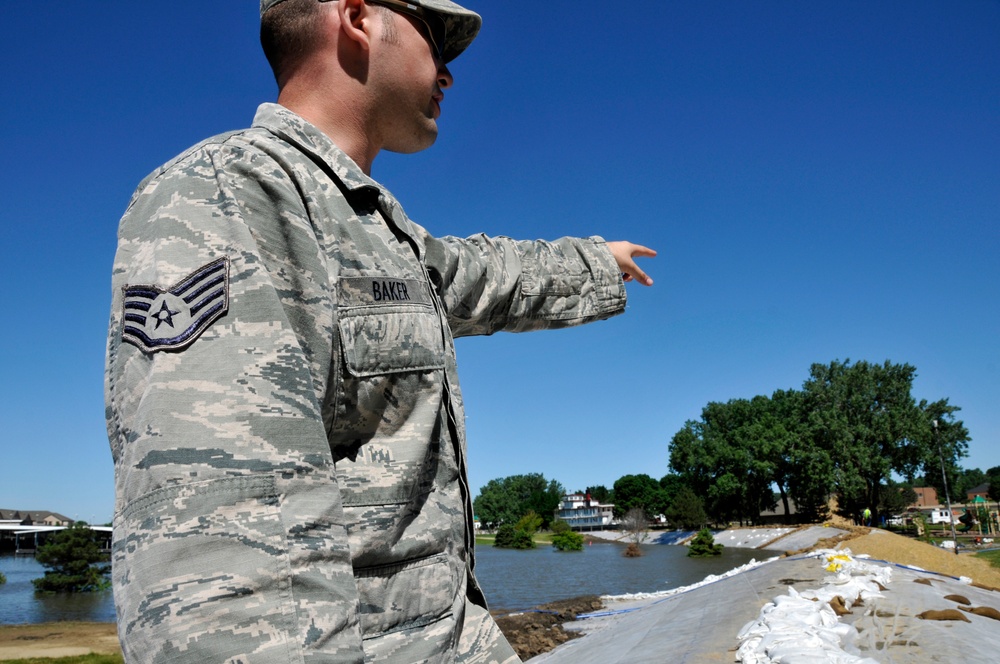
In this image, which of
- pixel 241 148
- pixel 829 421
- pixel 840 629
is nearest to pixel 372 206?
pixel 241 148

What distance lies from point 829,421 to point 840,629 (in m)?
47.0

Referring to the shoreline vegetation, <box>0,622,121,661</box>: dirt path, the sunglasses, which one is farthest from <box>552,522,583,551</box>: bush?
the sunglasses

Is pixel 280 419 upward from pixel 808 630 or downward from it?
upward

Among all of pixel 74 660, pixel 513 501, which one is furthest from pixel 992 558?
pixel 513 501

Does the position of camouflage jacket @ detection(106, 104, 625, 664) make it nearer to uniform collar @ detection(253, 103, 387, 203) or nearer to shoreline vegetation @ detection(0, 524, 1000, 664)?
uniform collar @ detection(253, 103, 387, 203)

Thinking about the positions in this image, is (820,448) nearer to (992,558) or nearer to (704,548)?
(704,548)

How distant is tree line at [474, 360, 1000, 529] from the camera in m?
45.3

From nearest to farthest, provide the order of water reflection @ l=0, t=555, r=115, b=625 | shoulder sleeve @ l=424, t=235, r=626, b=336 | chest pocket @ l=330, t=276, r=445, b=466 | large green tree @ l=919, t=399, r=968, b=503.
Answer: chest pocket @ l=330, t=276, r=445, b=466 → shoulder sleeve @ l=424, t=235, r=626, b=336 → water reflection @ l=0, t=555, r=115, b=625 → large green tree @ l=919, t=399, r=968, b=503

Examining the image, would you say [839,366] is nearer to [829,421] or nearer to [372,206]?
[829,421]

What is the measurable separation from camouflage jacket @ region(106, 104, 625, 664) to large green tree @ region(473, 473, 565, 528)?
8424cm

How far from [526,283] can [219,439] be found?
1.37m

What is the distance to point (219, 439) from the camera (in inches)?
34.0

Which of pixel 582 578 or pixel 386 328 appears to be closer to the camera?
pixel 386 328

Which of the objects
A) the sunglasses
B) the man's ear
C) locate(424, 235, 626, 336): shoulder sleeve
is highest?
the sunglasses
